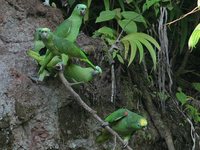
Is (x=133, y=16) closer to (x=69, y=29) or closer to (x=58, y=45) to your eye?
(x=69, y=29)

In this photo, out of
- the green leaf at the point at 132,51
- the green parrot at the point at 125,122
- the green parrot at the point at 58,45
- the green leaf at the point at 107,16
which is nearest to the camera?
the green parrot at the point at 58,45

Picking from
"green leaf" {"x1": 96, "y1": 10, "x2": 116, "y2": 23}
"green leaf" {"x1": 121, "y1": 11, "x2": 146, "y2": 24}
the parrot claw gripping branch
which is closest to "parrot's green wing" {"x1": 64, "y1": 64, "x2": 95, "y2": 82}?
the parrot claw gripping branch

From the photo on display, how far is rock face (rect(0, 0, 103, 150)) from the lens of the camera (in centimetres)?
228

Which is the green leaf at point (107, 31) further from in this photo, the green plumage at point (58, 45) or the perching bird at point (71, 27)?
the green plumage at point (58, 45)

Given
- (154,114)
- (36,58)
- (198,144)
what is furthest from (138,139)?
(36,58)

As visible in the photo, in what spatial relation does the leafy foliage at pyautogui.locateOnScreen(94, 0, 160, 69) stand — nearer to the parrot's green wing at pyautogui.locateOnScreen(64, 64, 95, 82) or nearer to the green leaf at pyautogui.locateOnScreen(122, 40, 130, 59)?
the green leaf at pyautogui.locateOnScreen(122, 40, 130, 59)

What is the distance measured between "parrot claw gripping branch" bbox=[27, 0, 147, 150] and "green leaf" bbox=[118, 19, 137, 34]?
1.85 feet

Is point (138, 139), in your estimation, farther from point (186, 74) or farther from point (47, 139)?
point (186, 74)

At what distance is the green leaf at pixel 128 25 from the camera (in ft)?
9.45

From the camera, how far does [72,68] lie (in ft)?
7.63

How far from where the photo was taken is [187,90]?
3.37 metres

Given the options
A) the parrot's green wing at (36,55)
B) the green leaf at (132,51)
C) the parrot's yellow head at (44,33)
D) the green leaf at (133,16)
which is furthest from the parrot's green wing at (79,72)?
the green leaf at (133,16)

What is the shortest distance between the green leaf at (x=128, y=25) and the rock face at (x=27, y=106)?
1.80ft

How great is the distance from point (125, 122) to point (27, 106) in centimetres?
49
